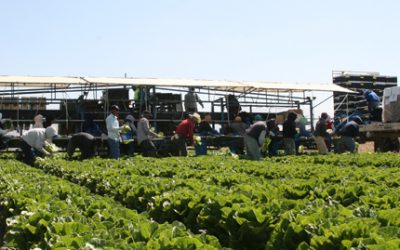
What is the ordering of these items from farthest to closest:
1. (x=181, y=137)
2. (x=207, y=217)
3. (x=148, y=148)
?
(x=148, y=148) < (x=181, y=137) < (x=207, y=217)

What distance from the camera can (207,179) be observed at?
794 centimetres

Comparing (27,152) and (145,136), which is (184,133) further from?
(27,152)

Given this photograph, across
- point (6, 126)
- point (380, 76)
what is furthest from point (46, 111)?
point (380, 76)

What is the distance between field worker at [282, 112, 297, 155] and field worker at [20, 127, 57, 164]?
7534 millimetres

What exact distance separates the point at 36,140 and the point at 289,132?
8.21 meters

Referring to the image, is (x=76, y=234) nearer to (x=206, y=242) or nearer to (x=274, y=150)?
(x=206, y=242)

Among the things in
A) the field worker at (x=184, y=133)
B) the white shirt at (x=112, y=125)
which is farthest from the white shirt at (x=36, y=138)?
the field worker at (x=184, y=133)

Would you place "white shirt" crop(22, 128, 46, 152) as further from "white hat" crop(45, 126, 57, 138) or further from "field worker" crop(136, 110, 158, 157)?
"field worker" crop(136, 110, 158, 157)

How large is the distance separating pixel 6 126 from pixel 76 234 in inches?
614

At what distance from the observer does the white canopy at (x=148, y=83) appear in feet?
66.1

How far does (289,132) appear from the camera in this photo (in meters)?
17.9

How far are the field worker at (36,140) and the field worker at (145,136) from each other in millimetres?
2799

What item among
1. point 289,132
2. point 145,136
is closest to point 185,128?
point 145,136

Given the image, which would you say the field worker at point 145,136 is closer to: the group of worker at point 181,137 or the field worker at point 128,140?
the group of worker at point 181,137
